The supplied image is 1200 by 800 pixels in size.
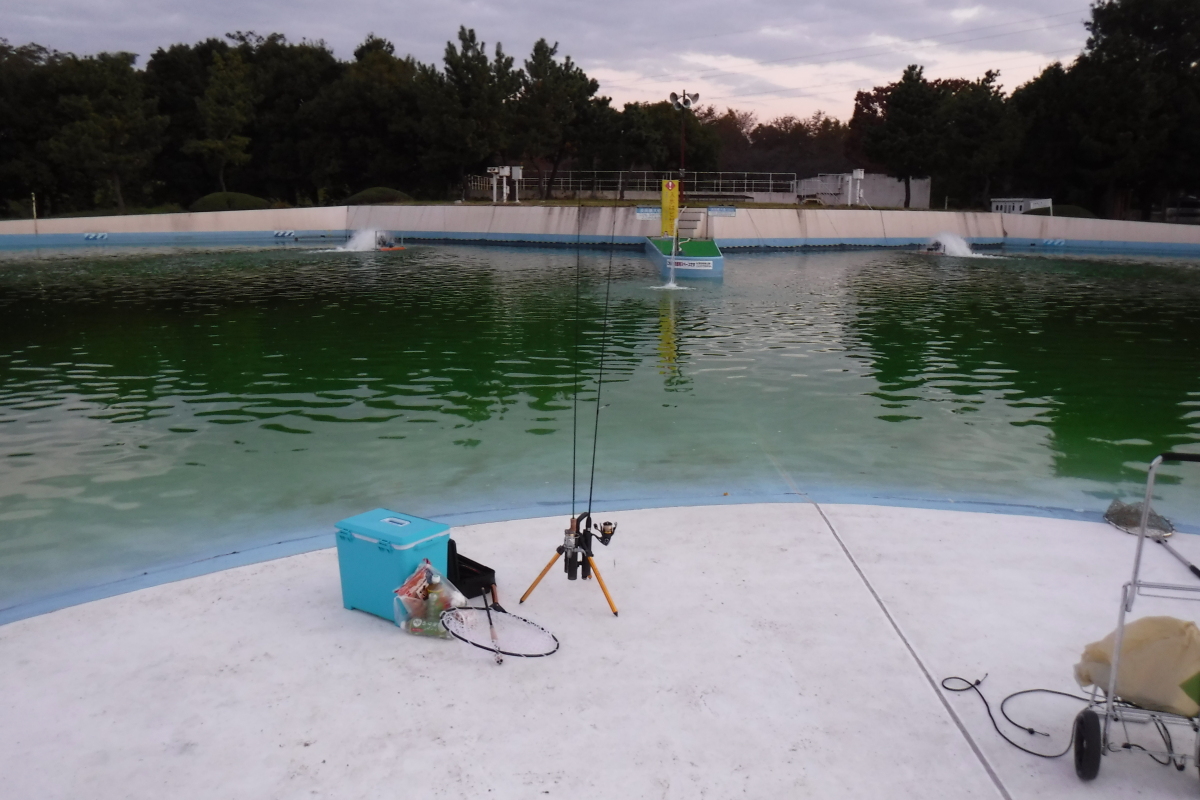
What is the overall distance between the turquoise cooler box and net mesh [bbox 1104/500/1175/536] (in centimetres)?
484

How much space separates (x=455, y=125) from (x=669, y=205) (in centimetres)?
2759

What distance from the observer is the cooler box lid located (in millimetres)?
4879

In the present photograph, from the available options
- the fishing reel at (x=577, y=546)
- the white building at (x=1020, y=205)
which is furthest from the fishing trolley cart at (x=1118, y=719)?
the white building at (x=1020, y=205)

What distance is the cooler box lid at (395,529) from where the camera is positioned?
4.88 metres

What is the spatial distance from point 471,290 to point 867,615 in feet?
66.7

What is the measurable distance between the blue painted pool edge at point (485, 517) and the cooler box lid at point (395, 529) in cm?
130

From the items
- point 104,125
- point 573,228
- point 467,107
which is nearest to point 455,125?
point 467,107

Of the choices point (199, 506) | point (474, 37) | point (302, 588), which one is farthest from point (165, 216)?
point (302, 588)

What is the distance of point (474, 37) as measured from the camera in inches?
2194

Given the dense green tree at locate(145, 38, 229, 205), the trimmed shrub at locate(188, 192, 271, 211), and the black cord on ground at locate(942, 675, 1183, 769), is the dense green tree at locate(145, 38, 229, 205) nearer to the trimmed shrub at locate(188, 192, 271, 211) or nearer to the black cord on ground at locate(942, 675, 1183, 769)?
the trimmed shrub at locate(188, 192, 271, 211)

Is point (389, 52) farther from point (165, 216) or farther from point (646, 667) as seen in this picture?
point (646, 667)

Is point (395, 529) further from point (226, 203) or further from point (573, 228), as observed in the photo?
point (226, 203)

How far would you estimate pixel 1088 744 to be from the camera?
3523 mm

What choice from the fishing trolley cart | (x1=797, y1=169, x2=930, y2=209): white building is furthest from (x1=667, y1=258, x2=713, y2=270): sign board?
(x1=797, y1=169, x2=930, y2=209): white building
